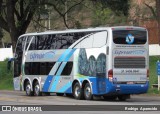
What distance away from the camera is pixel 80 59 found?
3078 cm

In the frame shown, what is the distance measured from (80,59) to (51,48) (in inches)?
114

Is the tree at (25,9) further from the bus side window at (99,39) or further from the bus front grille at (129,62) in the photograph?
the bus front grille at (129,62)

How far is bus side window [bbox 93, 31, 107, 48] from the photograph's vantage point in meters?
29.0

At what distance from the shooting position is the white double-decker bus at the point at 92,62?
28.9 metres

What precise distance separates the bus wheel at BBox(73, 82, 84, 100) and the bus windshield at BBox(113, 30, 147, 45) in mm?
3577

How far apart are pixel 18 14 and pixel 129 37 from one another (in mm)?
24033

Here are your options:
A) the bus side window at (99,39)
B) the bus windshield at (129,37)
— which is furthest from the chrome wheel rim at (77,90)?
the bus windshield at (129,37)

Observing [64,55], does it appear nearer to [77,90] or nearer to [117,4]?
[77,90]

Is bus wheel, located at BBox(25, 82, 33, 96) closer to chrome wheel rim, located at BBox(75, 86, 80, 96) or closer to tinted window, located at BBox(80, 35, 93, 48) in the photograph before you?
chrome wheel rim, located at BBox(75, 86, 80, 96)

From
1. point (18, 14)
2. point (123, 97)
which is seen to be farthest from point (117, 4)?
point (123, 97)

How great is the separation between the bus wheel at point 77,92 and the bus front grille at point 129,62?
2.80 metres

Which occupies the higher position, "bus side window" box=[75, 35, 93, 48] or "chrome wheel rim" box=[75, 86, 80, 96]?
"bus side window" box=[75, 35, 93, 48]

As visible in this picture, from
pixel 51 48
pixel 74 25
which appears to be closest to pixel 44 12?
pixel 74 25

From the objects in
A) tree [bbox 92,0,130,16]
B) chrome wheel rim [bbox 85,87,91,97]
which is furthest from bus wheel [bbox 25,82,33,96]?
tree [bbox 92,0,130,16]
